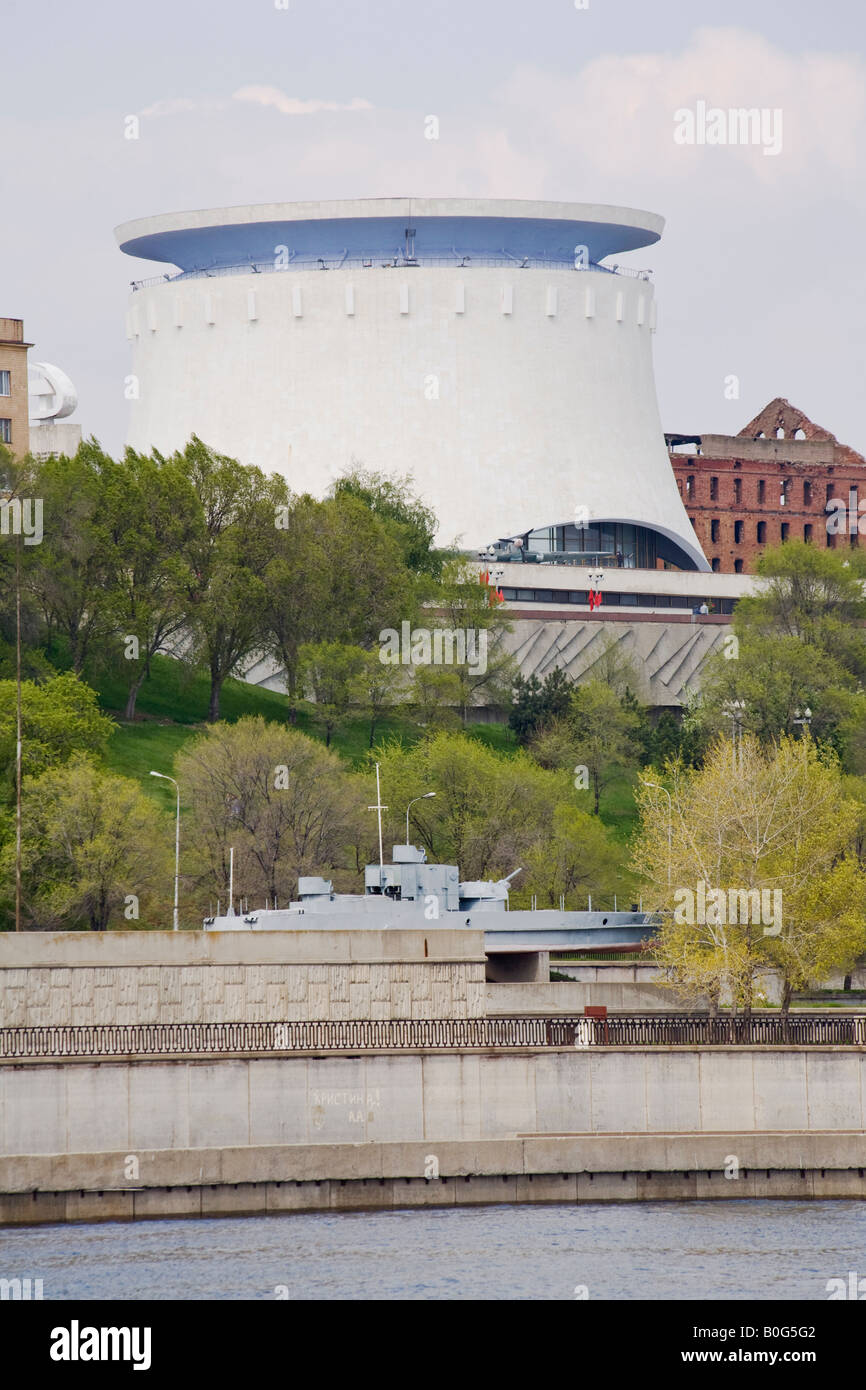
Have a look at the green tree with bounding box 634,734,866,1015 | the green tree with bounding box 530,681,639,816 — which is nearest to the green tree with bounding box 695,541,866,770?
the green tree with bounding box 530,681,639,816

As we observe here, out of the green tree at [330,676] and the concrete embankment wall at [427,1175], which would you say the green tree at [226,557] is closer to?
the green tree at [330,676]

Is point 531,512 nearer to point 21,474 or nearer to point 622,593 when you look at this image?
point 622,593

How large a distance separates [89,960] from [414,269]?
64.1m

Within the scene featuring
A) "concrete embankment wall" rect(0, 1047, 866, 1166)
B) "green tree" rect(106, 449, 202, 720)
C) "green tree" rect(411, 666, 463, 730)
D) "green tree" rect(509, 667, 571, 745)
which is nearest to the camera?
"concrete embankment wall" rect(0, 1047, 866, 1166)

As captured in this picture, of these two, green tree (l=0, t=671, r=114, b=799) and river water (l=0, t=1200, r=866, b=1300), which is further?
green tree (l=0, t=671, r=114, b=799)

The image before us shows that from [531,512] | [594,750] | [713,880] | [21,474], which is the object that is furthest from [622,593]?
[713,880]

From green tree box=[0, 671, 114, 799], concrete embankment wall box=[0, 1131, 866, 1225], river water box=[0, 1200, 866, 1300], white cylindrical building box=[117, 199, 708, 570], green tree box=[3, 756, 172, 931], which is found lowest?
river water box=[0, 1200, 866, 1300]

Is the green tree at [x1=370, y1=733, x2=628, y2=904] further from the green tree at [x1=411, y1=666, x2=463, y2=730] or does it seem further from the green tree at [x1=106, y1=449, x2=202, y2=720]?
the green tree at [x1=106, y1=449, x2=202, y2=720]

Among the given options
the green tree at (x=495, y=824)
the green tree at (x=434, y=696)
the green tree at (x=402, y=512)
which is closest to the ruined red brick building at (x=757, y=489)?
the green tree at (x=402, y=512)

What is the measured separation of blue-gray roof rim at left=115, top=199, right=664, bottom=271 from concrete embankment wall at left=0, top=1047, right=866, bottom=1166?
6854 centimetres

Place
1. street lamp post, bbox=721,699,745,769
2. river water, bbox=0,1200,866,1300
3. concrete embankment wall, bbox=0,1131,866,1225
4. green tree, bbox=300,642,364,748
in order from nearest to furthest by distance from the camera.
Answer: river water, bbox=0,1200,866,1300 → concrete embankment wall, bbox=0,1131,866,1225 → green tree, bbox=300,642,364,748 → street lamp post, bbox=721,699,745,769

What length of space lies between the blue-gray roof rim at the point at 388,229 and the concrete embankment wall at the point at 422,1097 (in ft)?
225

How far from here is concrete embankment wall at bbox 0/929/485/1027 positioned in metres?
41.6

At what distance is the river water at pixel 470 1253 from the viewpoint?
1222 inches
